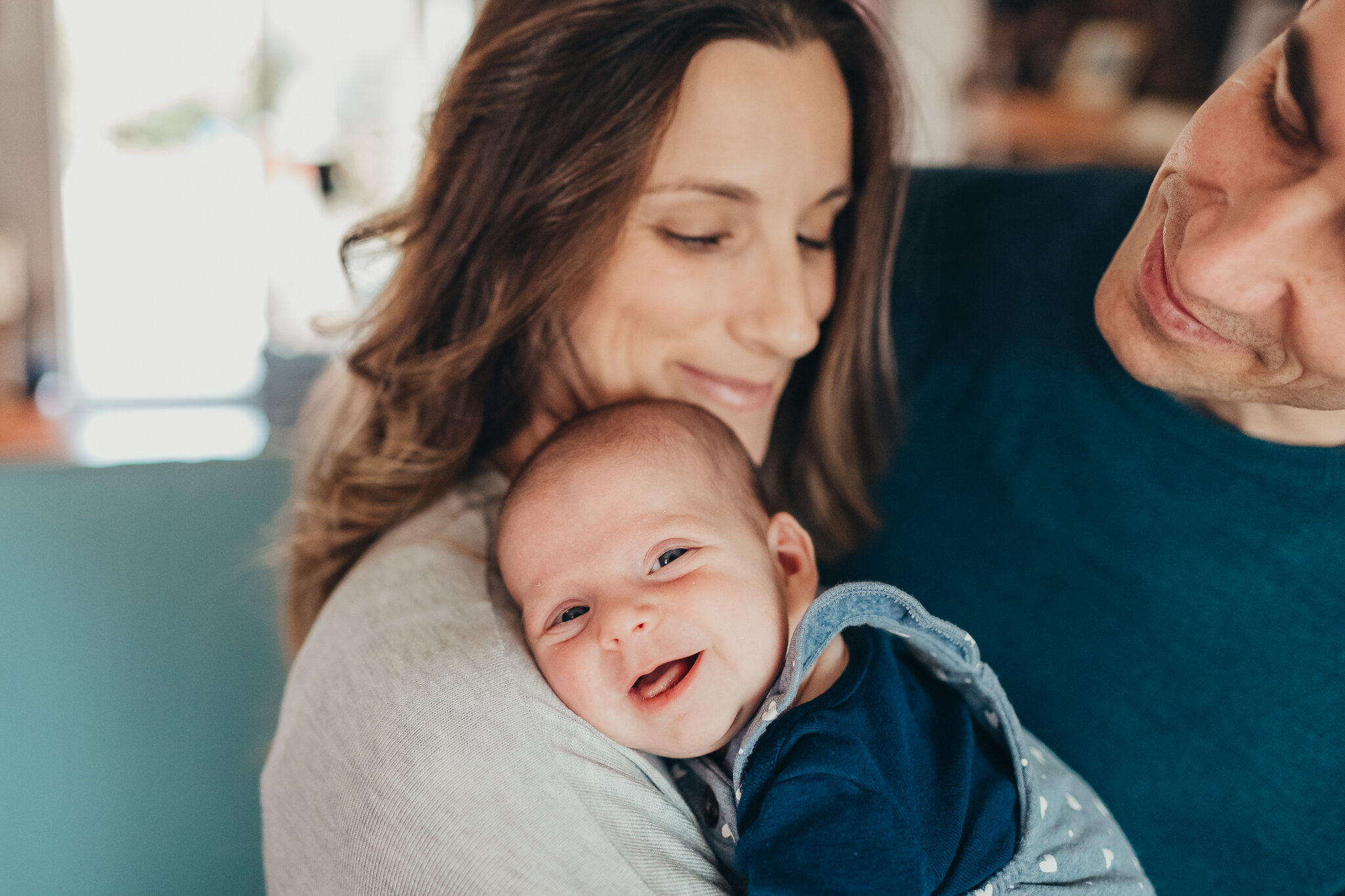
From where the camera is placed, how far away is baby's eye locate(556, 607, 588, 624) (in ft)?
3.58

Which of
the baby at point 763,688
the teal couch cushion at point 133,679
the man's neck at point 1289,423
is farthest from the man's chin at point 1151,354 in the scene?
the teal couch cushion at point 133,679

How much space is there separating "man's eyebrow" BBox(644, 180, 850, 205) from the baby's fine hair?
0.28 metres

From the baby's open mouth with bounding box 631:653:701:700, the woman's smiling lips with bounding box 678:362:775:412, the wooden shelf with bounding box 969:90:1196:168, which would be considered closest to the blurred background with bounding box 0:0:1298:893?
the wooden shelf with bounding box 969:90:1196:168

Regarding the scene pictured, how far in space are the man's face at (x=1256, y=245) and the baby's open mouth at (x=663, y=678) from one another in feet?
1.87

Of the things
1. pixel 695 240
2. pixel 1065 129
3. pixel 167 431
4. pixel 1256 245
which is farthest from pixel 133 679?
pixel 1065 129

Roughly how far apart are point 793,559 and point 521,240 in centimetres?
55

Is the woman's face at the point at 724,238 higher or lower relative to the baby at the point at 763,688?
higher

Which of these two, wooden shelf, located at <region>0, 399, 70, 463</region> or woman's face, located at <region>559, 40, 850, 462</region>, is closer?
woman's face, located at <region>559, 40, 850, 462</region>

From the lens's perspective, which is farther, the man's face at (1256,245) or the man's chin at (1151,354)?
the man's chin at (1151,354)

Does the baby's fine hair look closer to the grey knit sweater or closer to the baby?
the baby

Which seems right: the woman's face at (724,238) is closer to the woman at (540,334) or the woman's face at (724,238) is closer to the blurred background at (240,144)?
the woman at (540,334)

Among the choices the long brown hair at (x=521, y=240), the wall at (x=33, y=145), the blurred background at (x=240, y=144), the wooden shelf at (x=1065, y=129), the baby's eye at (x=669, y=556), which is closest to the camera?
the baby's eye at (x=669, y=556)

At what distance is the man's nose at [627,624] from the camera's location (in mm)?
1003

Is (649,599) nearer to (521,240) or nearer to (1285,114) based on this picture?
(521,240)
